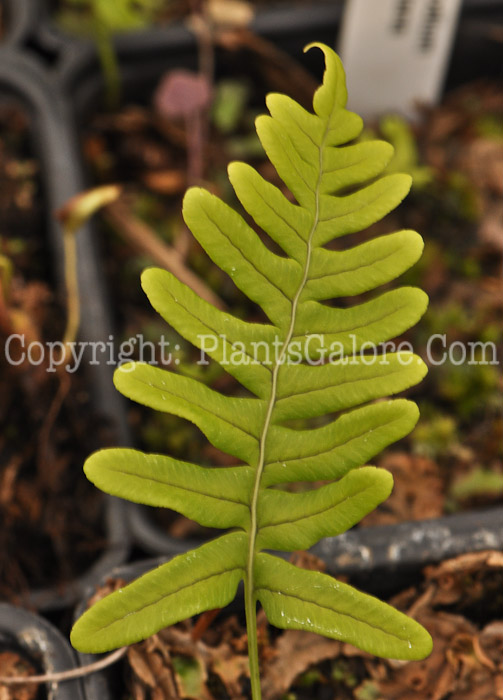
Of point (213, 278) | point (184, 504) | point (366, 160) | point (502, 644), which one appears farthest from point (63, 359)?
point (502, 644)

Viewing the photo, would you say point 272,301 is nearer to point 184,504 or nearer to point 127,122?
point 184,504

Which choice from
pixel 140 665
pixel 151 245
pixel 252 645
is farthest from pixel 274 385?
pixel 151 245

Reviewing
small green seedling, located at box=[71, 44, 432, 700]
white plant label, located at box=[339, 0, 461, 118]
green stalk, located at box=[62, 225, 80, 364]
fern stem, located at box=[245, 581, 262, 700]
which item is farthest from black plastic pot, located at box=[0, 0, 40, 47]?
fern stem, located at box=[245, 581, 262, 700]

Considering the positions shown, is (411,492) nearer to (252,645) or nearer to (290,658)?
(290,658)

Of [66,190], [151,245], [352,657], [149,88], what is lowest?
[352,657]

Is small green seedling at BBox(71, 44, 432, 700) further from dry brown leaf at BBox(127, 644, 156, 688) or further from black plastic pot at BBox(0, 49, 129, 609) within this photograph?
black plastic pot at BBox(0, 49, 129, 609)

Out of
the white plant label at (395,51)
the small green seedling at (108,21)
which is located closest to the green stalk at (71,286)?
the small green seedling at (108,21)

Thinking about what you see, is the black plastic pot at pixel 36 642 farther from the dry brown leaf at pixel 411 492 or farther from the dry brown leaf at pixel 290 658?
the dry brown leaf at pixel 411 492
